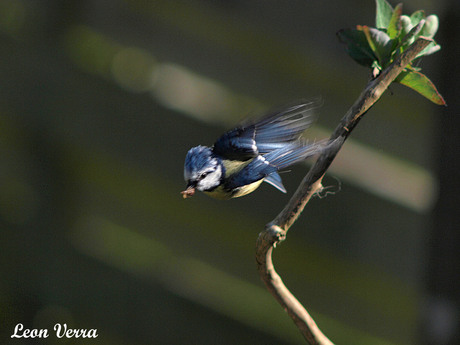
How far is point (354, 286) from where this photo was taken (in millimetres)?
1265

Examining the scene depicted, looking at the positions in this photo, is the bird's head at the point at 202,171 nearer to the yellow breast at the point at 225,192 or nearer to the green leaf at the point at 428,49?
the yellow breast at the point at 225,192

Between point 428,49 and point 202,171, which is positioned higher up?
point 428,49

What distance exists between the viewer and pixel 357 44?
1.17 ft

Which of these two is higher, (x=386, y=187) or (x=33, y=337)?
(x=386, y=187)

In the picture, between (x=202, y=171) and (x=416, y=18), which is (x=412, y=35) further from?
(x=202, y=171)

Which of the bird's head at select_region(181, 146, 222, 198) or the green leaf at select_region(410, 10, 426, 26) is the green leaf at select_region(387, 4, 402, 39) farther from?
the bird's head at select_region(181, 146, 222, 198)

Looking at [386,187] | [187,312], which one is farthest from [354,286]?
[187,312]

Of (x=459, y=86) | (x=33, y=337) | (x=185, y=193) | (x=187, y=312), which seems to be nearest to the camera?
(x=185, y=193)

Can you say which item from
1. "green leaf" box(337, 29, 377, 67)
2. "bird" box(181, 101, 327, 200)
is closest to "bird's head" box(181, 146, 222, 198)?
"bird" box(181, 101, 327, 200)

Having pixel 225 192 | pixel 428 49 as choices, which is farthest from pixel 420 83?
pixel 225 192

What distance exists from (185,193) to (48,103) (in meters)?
0.91

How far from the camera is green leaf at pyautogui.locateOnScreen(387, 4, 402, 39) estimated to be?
0.35 m

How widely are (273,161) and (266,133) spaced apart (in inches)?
0.9

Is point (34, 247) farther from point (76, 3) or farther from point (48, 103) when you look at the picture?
point (76, 3)
